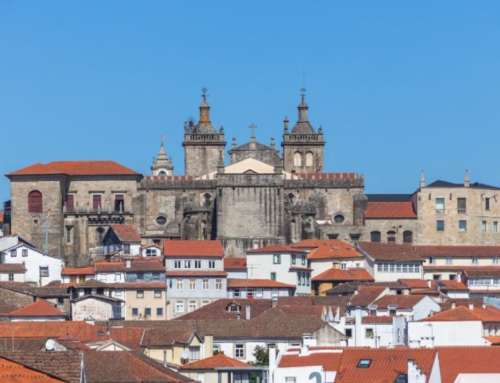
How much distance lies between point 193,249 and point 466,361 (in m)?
52.0

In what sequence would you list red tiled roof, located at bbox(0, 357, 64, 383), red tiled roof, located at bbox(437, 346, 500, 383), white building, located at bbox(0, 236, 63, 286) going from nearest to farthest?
red tiled roof, located at bbox(0, 357, 64, 383) → red tiled roof, located at bbox(437, 346, 500, 383) → white building, located at bbox(0, 236, 63, 286)

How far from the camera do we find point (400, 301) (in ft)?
291

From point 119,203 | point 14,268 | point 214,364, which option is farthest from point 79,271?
point 214,364

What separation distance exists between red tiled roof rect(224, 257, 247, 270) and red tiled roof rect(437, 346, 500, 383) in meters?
51.3

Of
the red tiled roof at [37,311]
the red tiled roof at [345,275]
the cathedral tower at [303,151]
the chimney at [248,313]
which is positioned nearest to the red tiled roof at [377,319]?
the chimney at [248,313]

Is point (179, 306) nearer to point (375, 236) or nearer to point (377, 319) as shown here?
point (377, 319)

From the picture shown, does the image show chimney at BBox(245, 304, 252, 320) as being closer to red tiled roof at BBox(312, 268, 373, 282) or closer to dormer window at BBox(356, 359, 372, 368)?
red tiled roof at BBox(312, 268, 373, 282)

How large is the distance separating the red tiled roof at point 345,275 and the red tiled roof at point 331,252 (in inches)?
41.9

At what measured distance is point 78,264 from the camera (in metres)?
116

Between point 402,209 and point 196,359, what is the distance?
51150 millimetres

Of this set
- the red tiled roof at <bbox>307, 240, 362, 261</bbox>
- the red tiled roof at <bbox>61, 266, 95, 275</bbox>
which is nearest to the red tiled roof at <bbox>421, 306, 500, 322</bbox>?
the red tiled roof at <bbox>307, 240, 362, 261</bbox>

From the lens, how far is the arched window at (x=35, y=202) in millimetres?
119375

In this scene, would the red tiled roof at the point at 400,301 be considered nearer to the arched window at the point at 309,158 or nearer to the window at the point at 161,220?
the window at the point at 161,220

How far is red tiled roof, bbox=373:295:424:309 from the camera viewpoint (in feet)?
287
